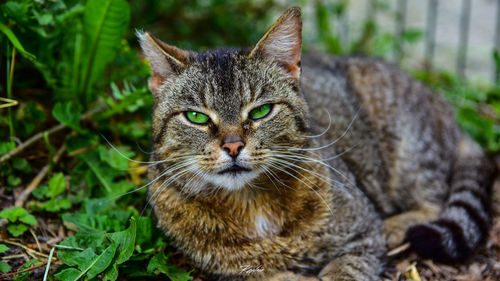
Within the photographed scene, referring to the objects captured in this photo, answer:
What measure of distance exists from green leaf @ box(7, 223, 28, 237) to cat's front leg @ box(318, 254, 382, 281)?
72.5 inches

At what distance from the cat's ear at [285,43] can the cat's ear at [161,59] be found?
418 mm

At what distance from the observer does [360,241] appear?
3082mm

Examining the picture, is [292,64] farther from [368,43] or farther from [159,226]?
[368,43]

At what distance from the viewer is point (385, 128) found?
4.01 metres

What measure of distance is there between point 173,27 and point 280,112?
3.30 meters

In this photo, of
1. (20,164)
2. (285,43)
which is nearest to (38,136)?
(20,164)

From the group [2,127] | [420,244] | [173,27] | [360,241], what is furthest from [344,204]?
[173,27]

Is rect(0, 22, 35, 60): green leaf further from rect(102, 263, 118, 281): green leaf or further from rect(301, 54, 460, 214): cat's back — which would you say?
rect(301, 54, 460, 214): cat's back

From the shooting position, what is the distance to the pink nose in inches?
97.7

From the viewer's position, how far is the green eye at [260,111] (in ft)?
8.87

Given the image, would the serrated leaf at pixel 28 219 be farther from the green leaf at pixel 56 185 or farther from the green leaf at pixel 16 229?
the green leaf at pixel 56 185

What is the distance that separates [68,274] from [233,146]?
3.74ft

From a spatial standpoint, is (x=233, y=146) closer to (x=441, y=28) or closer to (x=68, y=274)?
(x=68, y=274)

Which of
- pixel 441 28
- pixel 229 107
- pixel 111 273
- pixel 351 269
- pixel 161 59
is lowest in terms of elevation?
pixel 351 269
